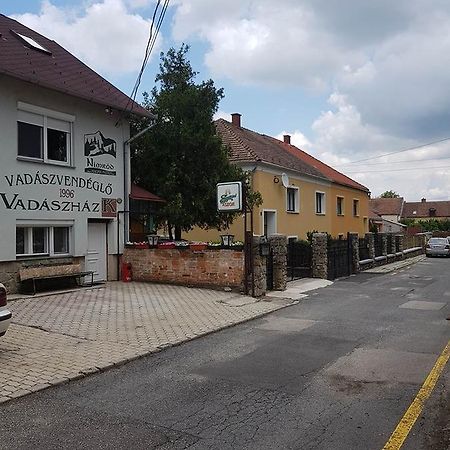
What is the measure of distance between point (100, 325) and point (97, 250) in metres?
6.52

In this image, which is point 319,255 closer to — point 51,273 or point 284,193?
point 284,193

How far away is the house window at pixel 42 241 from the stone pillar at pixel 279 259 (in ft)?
19.5

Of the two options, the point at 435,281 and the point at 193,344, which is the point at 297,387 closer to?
the point at 193,344

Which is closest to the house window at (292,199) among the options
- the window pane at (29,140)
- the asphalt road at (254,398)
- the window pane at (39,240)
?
the window pane at (39,240)

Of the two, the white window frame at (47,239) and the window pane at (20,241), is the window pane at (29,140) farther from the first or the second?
the window pane at (20,241)

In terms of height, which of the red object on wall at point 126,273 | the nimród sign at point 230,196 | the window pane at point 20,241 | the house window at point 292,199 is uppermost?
the house window at point 292,199

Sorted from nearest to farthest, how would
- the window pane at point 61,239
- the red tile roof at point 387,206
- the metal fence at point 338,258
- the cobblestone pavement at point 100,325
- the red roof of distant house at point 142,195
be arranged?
the cobblestone pavement at point 100,325
the window pane at point 61,239
the red roof of distant house at point 142,195
the metal fence at point 338,258
the red tile roof at point 387,206

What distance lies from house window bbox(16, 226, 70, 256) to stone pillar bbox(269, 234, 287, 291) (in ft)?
19.5

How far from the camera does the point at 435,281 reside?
19266mm

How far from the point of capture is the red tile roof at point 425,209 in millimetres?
93438

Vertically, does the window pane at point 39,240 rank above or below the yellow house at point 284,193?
below

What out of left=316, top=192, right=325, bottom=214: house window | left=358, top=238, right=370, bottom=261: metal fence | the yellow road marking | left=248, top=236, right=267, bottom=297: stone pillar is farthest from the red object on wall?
left=316, top=192, right=325, bottom=214: house window

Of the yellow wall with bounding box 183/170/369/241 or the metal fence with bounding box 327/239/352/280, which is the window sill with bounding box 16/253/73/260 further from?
the yellow wall with bounding box 183/170/369/241

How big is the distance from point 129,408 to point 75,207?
10084 millimetres
